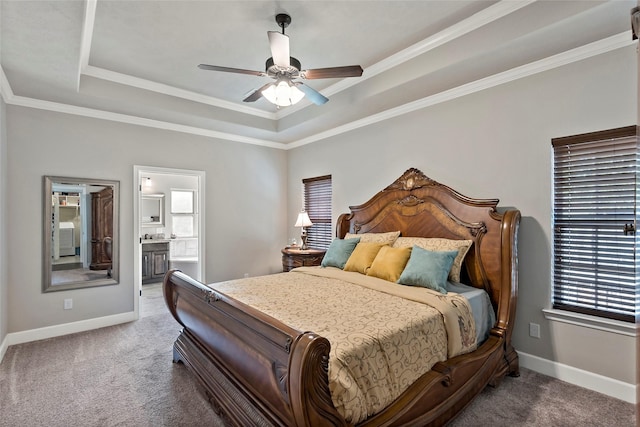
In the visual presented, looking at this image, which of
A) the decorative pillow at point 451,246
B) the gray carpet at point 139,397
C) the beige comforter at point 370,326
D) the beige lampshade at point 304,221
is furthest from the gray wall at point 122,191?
the decorative pillow at point 451,246

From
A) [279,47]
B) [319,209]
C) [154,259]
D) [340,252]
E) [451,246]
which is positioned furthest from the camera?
[154,259]

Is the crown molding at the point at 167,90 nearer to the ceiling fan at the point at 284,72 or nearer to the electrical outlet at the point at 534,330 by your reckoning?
the ceiling fan at the point at 284,72

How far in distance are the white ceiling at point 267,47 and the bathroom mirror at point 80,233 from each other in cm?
96

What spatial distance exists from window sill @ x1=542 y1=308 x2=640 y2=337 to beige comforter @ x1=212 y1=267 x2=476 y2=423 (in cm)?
87

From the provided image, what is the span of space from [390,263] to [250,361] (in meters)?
1.60

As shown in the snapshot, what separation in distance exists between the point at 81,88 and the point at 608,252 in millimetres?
5175

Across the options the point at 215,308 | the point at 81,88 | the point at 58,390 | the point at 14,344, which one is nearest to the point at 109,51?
the point at 81,88

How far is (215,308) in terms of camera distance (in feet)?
6.95

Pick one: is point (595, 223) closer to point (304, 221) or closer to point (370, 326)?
point (370, 326)

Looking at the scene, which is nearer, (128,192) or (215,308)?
(215,308)

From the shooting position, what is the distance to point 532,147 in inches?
109

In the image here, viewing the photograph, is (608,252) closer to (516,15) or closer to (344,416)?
(516,15)

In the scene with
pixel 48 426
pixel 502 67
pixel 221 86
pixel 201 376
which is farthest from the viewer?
pixel 221 86

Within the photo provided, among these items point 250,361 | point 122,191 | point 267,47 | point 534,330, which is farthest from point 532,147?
point 122,191
